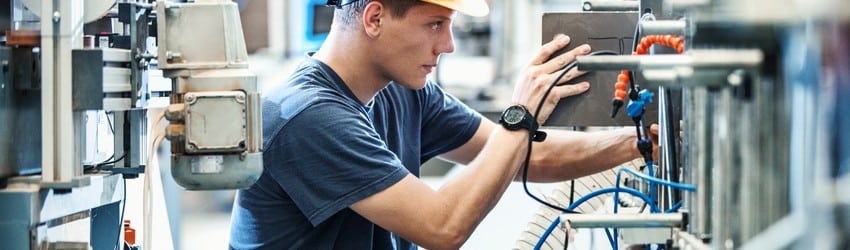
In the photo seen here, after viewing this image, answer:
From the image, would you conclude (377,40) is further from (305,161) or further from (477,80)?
(477,80)

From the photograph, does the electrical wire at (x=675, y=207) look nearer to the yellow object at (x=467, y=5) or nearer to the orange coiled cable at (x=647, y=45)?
the orange coiled cable at (x=647, y=45)

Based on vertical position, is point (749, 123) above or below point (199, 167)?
above

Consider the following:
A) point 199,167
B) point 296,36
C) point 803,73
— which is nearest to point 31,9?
point 199,167

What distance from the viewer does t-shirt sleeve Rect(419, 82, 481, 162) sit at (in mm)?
2564

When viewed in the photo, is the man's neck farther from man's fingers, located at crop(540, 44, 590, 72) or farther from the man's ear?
man's fingers, located at crop(540, 44, 590, 72)

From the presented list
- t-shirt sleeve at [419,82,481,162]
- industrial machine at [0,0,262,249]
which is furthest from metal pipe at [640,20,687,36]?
t-shirt sleeve at [419,82,481,162]

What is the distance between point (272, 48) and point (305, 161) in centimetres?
765

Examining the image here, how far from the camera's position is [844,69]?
77 cm

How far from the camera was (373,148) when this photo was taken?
2070 millimetres

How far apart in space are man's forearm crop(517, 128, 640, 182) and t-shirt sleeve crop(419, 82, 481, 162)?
169 millimetres

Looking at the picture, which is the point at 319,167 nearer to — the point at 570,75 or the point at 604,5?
the point at 570,75

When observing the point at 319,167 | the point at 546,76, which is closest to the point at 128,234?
the point at 319,167

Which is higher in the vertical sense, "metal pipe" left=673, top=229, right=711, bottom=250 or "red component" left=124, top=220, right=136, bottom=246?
"metal pipe" left=673, top=229, right=711, bottom=250

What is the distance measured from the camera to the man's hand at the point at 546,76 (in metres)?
2.07
